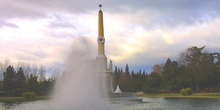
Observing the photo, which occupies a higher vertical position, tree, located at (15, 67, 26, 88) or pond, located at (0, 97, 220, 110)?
tree, located at (15, 67, 26, 88)

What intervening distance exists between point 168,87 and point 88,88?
134 feet

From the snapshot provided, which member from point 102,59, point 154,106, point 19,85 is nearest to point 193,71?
point 102,59

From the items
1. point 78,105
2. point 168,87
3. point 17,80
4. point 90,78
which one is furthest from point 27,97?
point 168,87

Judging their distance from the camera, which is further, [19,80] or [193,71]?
[19,80]

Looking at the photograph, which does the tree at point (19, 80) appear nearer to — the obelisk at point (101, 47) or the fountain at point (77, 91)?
the obelisk at point (101, 47)

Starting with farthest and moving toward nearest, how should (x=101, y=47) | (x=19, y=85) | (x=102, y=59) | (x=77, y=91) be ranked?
(x=19, y=85) → (x=101, y=47) → (x=102, y=59) → (x=77, y=91)

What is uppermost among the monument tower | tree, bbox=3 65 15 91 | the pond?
the monument tower

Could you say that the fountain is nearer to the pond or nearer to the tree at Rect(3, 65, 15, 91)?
the pond

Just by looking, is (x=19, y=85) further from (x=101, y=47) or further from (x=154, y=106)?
(x=154, y=106)

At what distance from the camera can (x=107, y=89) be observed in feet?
128

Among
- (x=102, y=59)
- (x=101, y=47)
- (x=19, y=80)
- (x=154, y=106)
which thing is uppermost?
(x=101, y=47)

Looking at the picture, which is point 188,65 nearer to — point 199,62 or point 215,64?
point 199,62

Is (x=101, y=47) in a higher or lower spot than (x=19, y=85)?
higher

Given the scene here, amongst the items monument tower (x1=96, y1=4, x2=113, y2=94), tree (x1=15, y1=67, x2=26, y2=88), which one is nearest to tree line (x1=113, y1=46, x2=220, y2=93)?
monument tower (x1=96, y1=4, x2=113, y2=94)
